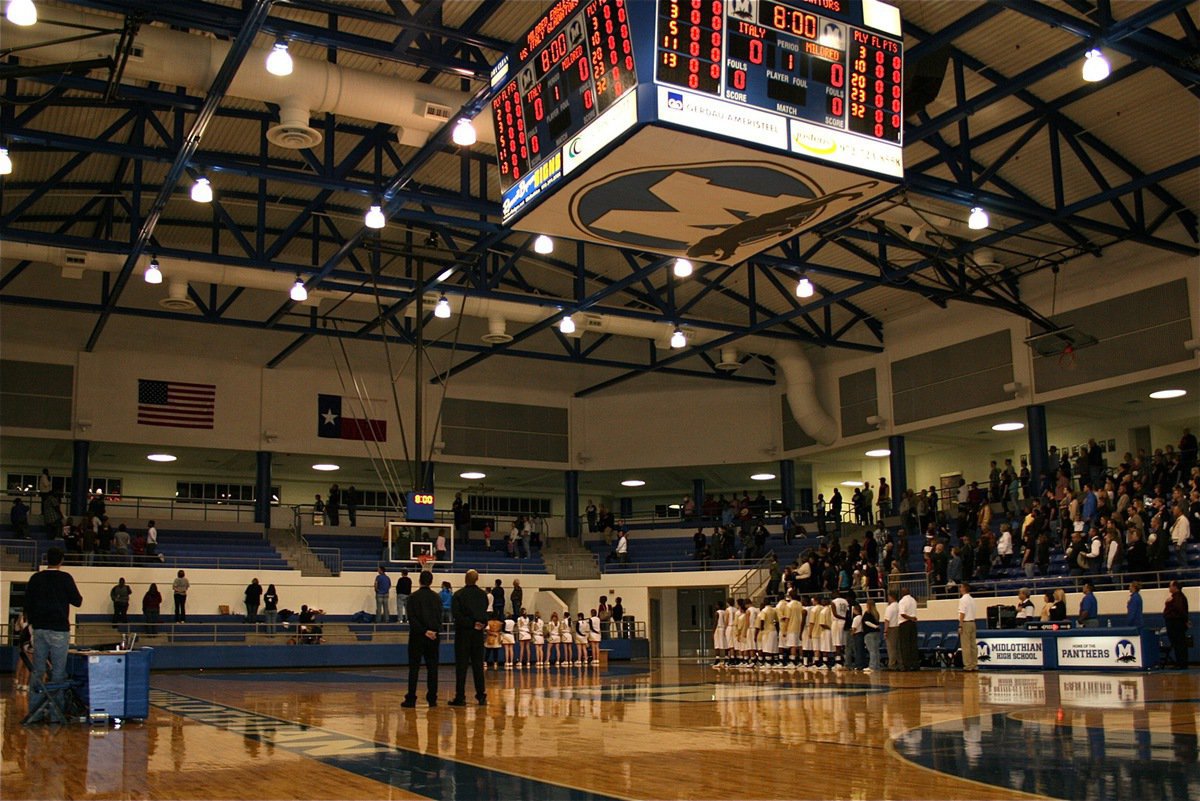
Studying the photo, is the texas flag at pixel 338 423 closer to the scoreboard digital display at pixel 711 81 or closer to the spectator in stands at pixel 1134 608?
the spectator in stands at pixel 1134 608

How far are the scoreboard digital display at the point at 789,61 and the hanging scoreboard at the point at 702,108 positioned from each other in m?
→ 0.02

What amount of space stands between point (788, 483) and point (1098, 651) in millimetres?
22995

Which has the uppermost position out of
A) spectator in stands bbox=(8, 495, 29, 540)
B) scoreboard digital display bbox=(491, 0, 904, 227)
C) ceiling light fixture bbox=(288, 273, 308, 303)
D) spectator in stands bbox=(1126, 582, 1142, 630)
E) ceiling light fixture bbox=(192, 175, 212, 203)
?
ceiling light fixture bbox=(192, 175, 212, 203)

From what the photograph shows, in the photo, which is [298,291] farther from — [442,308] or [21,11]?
[21,11]

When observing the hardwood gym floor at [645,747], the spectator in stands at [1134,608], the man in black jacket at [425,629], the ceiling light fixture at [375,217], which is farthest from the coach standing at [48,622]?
the spectator in stands at [1134,608]

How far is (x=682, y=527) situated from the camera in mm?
47281

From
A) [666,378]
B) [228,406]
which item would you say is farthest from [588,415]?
[228,406]

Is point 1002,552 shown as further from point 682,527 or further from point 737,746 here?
point 737,746

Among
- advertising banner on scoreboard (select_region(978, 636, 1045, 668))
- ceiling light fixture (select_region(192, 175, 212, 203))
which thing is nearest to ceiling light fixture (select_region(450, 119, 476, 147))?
ceiling light fixture (select_region(192, 175, 212, 203))

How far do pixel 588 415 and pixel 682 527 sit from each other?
6045 mm

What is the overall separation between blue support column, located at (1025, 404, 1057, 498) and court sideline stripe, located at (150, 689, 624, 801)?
2785 cm

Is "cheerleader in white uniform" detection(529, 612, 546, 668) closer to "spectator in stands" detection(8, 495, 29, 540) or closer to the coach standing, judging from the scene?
"spectator in stands" detection(8, 495, 29, 540)

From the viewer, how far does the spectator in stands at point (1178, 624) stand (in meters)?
22.5

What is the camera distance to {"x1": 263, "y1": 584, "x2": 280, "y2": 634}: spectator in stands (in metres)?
34.3
